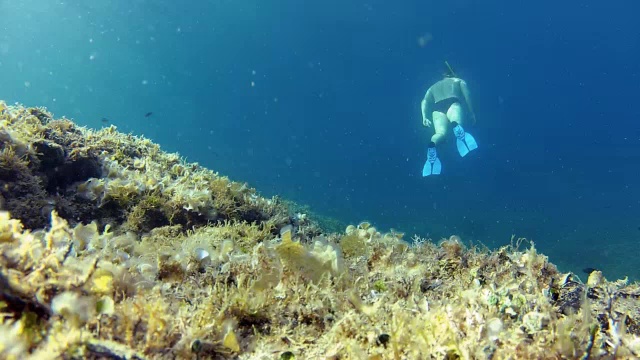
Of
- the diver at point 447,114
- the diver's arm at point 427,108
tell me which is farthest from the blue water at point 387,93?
the diver's arm at point 427,108

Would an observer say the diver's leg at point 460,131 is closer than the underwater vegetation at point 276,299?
No

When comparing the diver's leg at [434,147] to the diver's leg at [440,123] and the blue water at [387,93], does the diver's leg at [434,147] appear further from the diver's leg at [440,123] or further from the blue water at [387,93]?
the blue water at [387,93]

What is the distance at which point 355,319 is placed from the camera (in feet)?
6.10

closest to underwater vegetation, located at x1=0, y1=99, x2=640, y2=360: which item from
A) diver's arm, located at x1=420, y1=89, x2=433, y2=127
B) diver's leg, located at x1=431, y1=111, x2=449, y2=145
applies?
diver's leg, located at x1=431, y1=111, x2=449, y2=145

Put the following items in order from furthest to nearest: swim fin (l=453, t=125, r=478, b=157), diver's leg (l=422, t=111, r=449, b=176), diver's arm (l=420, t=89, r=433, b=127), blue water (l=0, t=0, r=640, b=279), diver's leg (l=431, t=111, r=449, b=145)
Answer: blue water (l=0, t=0, r=640, b=279)
diver's arm (l=420, t=89, r=433, b=127)
diver's leg (l=431, t=111, r=449, b=145)
swim fin (l=453, t=125, r=478, b=157)
diver's leg (l=422, t=111, r=449, b=176)

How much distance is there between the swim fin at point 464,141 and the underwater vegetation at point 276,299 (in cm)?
978

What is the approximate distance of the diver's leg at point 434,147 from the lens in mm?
12525

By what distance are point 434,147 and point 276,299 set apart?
1151cm

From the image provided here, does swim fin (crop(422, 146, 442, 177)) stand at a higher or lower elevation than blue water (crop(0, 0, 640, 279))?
lower

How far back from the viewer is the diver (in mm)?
12711

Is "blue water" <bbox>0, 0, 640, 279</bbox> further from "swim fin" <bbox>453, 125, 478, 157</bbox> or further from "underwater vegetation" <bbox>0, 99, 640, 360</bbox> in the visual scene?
"underwater vegetation" <bbox>0, 99, 640, 360</bbox>

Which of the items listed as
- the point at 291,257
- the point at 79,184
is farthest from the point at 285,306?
the point at 79,184

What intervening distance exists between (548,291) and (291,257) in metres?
1.68

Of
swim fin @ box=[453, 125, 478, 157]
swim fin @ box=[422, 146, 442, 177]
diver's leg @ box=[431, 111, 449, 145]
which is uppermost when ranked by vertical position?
diver's leg @ box=[431, 111, 449, 145]
